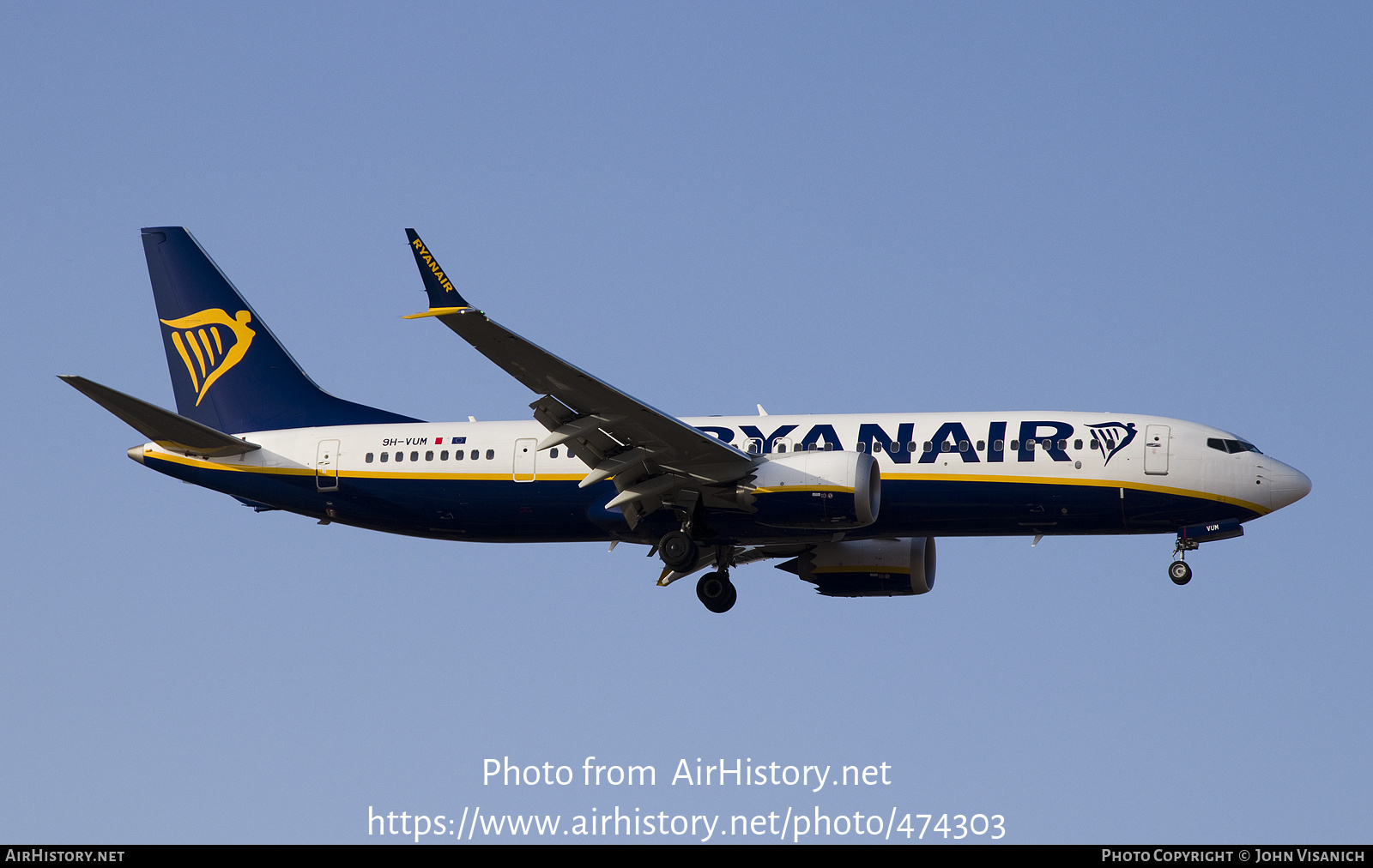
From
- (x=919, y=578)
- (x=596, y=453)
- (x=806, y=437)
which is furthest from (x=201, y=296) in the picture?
(x=919, y=578)

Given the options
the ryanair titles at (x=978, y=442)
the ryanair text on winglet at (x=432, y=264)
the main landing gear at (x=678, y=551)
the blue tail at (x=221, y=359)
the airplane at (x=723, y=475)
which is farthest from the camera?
the blue tail at (x=221, y=359)

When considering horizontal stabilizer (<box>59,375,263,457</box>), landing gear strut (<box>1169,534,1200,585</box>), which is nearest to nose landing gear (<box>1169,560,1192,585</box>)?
landing gear strut (<box>1169,534,1200,585</box>)

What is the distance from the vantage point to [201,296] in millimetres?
44562

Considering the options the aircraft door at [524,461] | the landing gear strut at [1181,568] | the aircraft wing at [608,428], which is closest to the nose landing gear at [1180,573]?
the landing gear strut at [1181,568]

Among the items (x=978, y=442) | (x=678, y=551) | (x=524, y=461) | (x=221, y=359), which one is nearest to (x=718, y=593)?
(x=678, y=551)

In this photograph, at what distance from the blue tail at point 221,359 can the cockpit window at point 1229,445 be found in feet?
62.7

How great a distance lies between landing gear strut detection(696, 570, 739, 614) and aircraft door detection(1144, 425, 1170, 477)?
10.5m

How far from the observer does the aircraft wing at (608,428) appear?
3112cm

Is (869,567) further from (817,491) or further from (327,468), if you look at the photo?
(327,468)

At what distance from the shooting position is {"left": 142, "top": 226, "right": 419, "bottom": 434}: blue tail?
4262 cm

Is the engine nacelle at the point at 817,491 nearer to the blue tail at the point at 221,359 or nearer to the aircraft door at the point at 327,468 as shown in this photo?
the blue tail at the point at 221,359

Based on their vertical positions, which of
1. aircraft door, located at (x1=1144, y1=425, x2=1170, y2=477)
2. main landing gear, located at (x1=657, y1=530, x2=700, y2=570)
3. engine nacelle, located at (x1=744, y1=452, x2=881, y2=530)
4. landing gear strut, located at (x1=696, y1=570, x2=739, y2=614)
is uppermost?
aircraft door, located at (x1=1144, y1=425, x2=1170, y2=477)

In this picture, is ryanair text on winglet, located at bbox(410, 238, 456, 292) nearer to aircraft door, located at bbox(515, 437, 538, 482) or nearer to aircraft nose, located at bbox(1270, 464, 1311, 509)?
aircraft door, located at bbox(515, 437, 538, 482)
